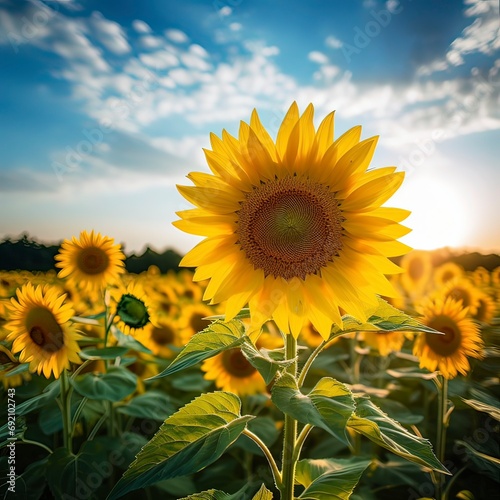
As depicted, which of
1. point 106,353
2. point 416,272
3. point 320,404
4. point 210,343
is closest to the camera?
point 320,404

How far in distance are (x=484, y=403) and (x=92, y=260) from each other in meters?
3.07

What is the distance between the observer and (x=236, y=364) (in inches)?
159

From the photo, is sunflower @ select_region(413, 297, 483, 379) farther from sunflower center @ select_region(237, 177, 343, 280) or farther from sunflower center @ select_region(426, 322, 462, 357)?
sunflower center @ select_region(237, 177, 343, 280)

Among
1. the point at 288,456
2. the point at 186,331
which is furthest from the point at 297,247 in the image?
the point at 186,331

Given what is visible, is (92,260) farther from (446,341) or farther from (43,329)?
(446,341)

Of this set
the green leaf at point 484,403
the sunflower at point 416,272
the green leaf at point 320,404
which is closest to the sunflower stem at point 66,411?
the green leaf at point 320,404

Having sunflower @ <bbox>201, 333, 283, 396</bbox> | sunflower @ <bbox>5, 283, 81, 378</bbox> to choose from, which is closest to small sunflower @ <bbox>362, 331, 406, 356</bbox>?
sunflower @ <bbox>201, 333, 283, 396</bbox>

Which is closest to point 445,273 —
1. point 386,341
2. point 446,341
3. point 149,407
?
point 386,341

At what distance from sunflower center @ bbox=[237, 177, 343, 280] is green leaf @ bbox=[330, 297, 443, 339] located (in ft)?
1.07

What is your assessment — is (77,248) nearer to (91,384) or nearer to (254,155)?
(91,384)

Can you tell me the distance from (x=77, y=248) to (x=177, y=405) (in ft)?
5.32

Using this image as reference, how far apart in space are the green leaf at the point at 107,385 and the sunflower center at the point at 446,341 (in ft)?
7.08

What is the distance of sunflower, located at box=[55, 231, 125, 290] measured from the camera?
3611 mm

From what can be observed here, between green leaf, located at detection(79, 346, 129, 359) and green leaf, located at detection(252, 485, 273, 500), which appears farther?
green leaf, located at detection(79, 346, 129, 359)
